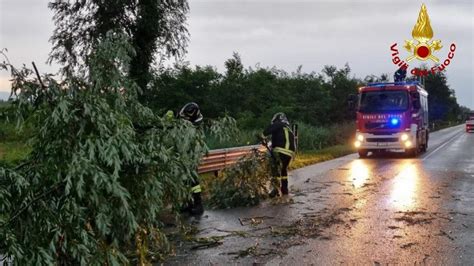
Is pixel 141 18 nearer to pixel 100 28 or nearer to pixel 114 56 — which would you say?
pixel 100 28

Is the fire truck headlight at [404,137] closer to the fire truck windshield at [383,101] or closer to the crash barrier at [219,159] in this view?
the fire truck windshield at [383,101]

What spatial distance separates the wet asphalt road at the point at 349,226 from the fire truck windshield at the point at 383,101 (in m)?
7.57

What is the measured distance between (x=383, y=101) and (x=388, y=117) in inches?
26.6

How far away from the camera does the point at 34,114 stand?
446 cm

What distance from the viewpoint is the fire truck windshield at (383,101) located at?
2081 centimetres

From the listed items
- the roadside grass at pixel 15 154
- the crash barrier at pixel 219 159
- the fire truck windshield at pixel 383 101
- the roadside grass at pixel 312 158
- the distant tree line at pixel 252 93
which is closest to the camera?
the roadside grass at pixel 15 154

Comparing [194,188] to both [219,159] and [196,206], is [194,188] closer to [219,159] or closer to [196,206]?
[196,206]

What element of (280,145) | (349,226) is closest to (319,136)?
(280,145)

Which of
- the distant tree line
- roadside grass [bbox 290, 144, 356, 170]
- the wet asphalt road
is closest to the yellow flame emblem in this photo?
the distant tree line

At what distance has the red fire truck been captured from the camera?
20.7m

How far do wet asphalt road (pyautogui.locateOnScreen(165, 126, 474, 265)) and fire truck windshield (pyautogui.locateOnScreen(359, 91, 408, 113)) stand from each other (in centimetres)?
757

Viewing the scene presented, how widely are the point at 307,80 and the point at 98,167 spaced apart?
43.0 meters

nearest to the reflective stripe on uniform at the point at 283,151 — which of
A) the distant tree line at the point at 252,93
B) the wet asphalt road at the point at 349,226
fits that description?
the wet asphalt road at the point at 349,226

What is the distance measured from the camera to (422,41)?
3881 centimetres
